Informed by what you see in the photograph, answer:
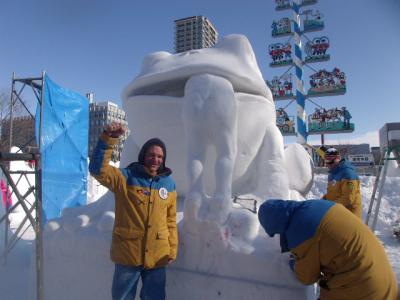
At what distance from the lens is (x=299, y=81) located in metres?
18.9

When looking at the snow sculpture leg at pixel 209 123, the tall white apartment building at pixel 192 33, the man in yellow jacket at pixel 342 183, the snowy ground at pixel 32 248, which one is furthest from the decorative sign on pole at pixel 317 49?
the tall white apartment building at pixel 192 33

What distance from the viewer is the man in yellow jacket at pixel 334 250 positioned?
135 centimetres

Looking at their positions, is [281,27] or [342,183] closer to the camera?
[342,183]

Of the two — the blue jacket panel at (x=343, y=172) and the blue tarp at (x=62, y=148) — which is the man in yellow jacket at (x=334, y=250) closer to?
the blue jacket panel at (x=343, y=172)

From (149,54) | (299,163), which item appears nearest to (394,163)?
(299,163)

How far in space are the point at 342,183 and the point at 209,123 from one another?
160 cm

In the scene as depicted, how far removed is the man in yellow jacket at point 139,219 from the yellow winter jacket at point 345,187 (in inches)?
72.8

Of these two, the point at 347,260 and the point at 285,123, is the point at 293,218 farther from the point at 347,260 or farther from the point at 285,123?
the point at 285,123

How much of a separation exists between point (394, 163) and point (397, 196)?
2602 mm

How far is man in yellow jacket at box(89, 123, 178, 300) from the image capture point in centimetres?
172

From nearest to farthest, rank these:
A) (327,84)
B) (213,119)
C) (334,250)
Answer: (334,250) → (213,119) → (327,84)

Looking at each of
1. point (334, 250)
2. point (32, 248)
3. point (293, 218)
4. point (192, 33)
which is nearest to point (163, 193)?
point (293, 218)

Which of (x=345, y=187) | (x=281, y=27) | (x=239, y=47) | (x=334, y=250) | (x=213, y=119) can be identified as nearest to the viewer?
(x=334, y=250)

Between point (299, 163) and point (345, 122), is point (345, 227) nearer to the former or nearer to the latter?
point (299, 163)
